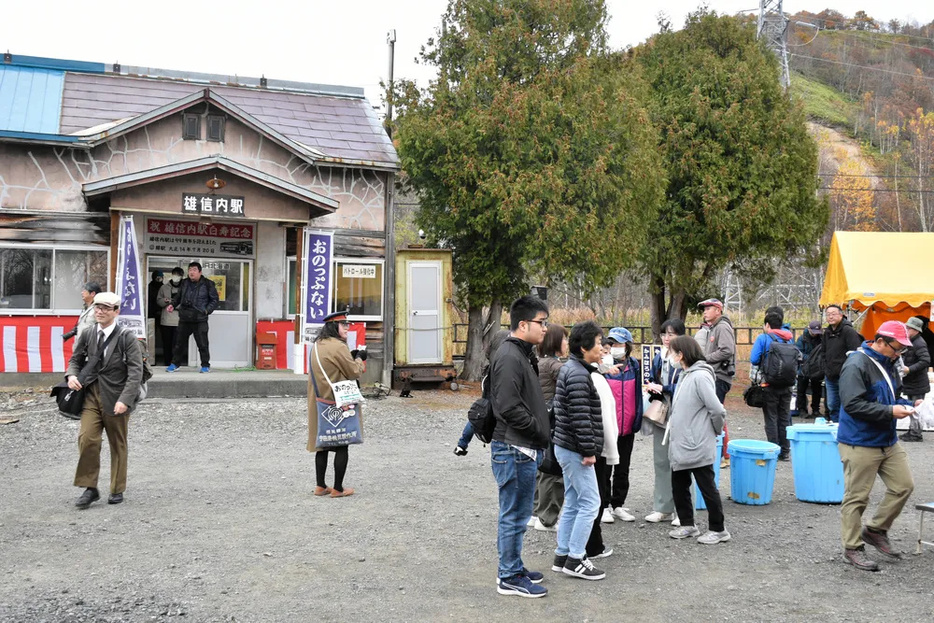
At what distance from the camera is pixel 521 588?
5613 millimetres

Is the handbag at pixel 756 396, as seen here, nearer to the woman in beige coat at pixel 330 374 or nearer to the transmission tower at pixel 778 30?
the woman in beige coat at pixel 330 374

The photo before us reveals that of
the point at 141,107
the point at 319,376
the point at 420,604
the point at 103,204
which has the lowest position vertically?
the point at 420,604

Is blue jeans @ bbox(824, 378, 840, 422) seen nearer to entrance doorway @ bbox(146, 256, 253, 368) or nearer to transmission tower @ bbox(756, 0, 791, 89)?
entrance doorway @ bbox(146, 256, 253, 368)

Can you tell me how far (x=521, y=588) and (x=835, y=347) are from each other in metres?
9.05

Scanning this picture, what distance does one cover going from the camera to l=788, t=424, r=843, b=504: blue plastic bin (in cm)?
839

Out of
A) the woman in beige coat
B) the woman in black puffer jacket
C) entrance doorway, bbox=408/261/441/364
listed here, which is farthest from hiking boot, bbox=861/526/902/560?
entrance doorway, bbox=408/261/441/364

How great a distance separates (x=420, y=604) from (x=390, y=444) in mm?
6389

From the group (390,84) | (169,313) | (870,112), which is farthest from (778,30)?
(870,112)

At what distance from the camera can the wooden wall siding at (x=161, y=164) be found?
576 inches

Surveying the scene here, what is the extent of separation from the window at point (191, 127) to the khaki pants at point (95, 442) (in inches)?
341

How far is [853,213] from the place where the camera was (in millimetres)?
49688

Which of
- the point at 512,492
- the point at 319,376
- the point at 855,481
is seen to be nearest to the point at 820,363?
the point at 855,481

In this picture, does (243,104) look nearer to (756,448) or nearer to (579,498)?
(756,448)

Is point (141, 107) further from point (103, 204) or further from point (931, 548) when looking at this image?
point (931, 548)
